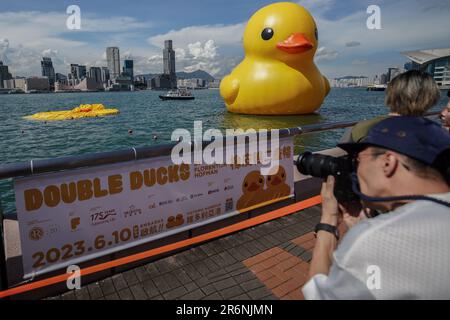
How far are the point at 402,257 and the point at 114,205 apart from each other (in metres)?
2.74

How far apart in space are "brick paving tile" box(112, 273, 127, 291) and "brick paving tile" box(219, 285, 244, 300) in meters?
0.94

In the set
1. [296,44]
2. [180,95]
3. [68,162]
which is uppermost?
[180,95]

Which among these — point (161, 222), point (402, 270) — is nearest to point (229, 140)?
point (161, 222)

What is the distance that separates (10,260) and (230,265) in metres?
2.24

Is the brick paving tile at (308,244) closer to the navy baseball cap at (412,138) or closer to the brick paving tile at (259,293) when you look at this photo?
the brick paving tile at (259,293)

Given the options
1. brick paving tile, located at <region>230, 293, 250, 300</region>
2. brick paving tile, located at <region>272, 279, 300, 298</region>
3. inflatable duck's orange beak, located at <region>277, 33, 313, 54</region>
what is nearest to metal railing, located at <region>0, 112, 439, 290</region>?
brick paving tile, located at <region>230, 293, 250, 300</region>

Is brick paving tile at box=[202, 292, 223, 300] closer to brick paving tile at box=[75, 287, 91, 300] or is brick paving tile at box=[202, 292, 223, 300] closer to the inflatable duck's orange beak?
brick paving tile at box=[75, 287, 91, 300]

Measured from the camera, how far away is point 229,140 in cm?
404

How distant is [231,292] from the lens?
9.49 feet

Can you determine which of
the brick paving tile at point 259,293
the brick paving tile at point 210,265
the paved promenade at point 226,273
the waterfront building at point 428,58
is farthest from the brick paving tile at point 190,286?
the waterfront building at point 428,58

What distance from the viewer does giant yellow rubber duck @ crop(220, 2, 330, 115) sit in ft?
64.2

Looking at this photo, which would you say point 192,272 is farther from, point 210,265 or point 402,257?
point 402,257

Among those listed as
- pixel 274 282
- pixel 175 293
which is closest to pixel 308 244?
pixel 274 282

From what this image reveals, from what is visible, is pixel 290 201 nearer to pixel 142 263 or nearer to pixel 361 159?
pixel 142 263
